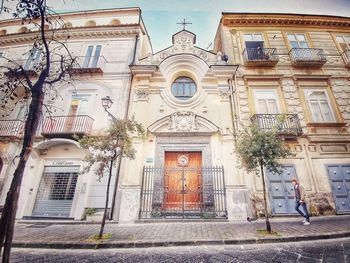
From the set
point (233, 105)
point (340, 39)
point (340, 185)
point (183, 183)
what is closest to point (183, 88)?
point (233, 105)

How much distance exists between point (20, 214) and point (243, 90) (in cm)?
1458

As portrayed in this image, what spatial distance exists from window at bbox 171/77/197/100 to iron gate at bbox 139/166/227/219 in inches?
194

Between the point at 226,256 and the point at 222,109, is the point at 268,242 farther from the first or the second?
the point at 222,109

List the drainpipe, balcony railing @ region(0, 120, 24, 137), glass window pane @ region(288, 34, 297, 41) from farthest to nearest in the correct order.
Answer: glass window pane @ region(288, 34, 297, 41) < balcony railing @ region(0, 120, 24, 137) < the drainpipe

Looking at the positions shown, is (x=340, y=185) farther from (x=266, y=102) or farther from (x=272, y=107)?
(x=266, y=102)

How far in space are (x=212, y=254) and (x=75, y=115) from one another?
10186 millimetres

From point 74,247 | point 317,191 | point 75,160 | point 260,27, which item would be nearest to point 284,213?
point 317,191

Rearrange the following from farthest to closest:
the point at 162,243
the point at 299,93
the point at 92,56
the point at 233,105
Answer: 1. the point at 92,56
2. the point at 299,93
3. the point at 233,105
4. the point at 162,243

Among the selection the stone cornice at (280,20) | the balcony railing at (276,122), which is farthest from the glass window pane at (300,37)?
the balcony railing at (276,122)

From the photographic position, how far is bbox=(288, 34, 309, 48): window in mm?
12977

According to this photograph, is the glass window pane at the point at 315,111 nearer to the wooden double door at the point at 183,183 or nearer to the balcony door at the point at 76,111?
the wooden double door at the point at 183,183

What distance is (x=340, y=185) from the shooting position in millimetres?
9484

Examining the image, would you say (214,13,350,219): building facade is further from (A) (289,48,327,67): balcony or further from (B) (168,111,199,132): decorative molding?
(B) (168,111,199,132): decorative molding

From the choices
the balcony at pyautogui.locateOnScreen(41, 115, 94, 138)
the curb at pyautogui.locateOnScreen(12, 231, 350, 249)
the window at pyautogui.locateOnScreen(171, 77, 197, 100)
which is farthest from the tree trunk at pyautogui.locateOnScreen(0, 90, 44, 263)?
the window at pyautogui.locateOnScreen(171, 77, 197, 100)
